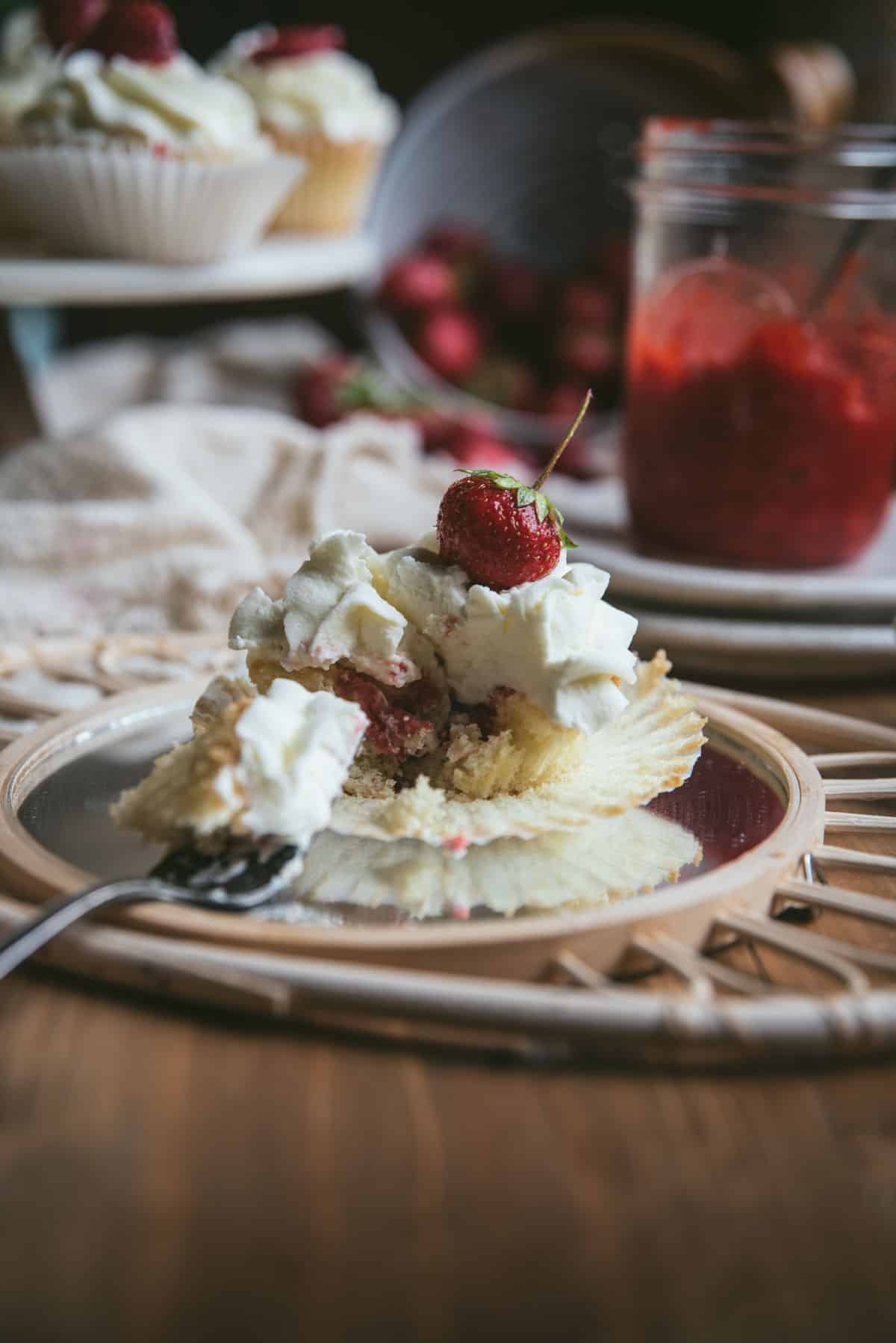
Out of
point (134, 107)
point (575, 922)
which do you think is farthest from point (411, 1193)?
point (134, 107)

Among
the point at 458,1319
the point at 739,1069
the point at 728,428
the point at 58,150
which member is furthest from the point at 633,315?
the point at 458,1319

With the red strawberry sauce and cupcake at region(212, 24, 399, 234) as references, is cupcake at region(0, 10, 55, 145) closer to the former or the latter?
cupcake at region(212, 24, 399, 234)

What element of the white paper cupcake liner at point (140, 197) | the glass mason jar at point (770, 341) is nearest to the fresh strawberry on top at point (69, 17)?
the white paper cupcake liner at point (140, 197)

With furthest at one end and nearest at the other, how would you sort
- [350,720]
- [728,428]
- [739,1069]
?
[728,428] < [350,720] < [739,1069]

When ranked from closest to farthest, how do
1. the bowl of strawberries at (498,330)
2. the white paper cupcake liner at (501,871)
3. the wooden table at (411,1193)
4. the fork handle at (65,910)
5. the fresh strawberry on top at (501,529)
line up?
the wooden table at (411,1193) → the fork handle at (65,910) → the white paper cupcake liner at (501,871) → the fresh strawberry on top at (501,529) → the bowl of strawberries at (498,330)

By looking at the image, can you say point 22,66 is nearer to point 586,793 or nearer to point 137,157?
point 137,157

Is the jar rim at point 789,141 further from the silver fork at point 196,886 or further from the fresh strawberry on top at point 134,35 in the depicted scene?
the silver fork at point 196,886

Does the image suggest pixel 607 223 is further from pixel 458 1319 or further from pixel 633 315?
pixel 458 1319
